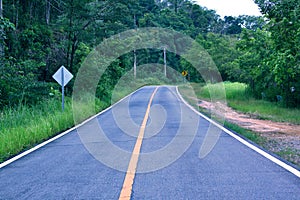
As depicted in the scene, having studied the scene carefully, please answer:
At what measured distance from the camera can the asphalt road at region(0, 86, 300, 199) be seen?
5.09 metres

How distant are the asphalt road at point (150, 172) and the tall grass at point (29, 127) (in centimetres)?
73

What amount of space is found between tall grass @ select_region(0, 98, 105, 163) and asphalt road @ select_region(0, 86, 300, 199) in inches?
28.6

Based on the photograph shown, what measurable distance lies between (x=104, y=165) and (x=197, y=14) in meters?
102

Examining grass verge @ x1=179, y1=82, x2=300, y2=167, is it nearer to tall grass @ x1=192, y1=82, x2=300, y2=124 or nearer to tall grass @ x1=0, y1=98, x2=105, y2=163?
tall grass @ x1=192, y1=82, x2=300, y2=124

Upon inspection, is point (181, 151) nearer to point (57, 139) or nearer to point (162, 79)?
point (57, 139)

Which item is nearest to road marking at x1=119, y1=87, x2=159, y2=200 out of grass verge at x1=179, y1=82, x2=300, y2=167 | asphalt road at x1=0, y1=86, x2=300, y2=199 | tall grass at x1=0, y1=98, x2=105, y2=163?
asphalt road at x1=0, y1=86, x2=300, y2=199

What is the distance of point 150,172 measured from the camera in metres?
6.27

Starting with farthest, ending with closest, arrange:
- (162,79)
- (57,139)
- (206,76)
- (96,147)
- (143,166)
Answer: (162,79) → (206,76) → (57,139) → (96,147) → (143,166)

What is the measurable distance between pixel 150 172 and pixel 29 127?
637cm

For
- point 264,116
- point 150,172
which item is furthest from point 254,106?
point 150,172

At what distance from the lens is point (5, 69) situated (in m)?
16.1

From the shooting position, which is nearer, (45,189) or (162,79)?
(45,189)

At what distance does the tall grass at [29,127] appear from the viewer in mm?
9078

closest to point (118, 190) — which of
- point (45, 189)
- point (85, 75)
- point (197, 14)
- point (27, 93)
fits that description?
point (45, 189)
